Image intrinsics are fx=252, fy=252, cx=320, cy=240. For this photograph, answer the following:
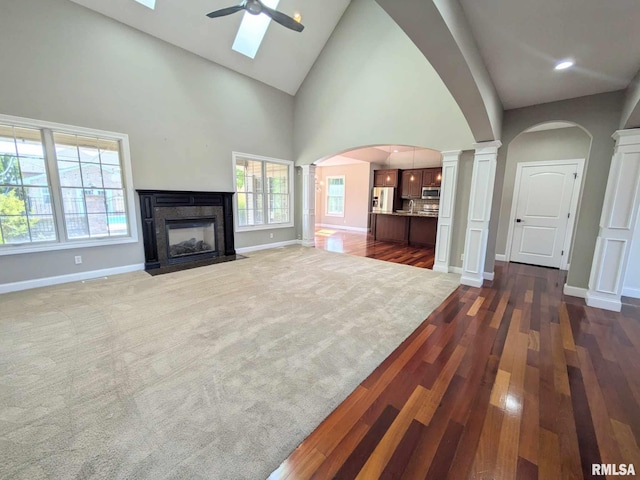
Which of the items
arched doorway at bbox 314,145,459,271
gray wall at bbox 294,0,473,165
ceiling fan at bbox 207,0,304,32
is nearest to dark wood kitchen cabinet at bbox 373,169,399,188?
arched doorway at bbox 314,145,459,271

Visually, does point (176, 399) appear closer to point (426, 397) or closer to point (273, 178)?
point (426, 397)

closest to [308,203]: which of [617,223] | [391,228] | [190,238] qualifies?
[391,228]

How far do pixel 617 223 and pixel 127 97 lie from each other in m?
7.16

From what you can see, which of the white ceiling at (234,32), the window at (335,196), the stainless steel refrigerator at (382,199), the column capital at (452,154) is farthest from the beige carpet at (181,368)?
the window at (335,196)

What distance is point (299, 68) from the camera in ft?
19.7

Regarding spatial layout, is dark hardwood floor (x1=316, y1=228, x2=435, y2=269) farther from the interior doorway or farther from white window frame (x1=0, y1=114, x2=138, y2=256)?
white window frame (x1=0, y1=114, x2=138, y2=256)

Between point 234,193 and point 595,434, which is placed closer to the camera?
point 595,434

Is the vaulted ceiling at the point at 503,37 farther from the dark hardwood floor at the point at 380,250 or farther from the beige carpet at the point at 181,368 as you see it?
the dark hardwood floor at the point at 380,250

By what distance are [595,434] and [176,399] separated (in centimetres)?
260

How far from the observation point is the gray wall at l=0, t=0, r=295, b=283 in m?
3.29

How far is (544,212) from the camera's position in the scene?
507cm

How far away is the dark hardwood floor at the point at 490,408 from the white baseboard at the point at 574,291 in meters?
0.79

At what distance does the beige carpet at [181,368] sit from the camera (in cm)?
133

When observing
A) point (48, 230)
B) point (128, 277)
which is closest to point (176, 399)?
point (128, 277)
